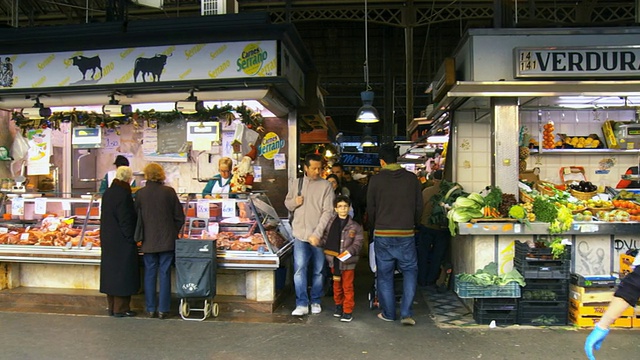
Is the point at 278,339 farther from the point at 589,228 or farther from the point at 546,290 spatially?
the point at 589,228

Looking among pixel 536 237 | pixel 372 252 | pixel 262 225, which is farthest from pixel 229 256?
pixel 536 237

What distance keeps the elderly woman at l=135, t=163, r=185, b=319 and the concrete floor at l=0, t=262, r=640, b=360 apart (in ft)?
0.99

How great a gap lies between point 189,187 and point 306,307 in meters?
3.21

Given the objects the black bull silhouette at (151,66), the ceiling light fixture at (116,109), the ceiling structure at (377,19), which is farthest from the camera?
the ceiling structure at (377,19)

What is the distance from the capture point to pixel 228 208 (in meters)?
6.14

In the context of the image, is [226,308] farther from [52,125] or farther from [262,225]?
[52,125]

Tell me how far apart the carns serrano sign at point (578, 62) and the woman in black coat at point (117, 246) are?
486 centimetres

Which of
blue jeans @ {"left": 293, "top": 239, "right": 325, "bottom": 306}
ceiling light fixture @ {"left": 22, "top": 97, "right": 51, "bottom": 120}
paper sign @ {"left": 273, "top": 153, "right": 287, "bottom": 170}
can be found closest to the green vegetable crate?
blue jeans @ {"left": 293, "top": 239, "right": 325, "bottom": 306}

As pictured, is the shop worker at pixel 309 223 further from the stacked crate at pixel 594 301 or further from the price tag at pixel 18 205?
the price tag at pixel 18 205

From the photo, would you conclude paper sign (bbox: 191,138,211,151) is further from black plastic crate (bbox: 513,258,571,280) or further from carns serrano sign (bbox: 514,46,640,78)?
black plastic crate (bbox: 513,258,571,280)

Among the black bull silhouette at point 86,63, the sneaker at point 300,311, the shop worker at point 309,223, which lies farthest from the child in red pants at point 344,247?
the black bull silhouette at point 86,63

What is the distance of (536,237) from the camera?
18.0ft

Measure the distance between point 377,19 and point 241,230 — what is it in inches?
406

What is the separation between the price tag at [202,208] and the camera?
617cm
